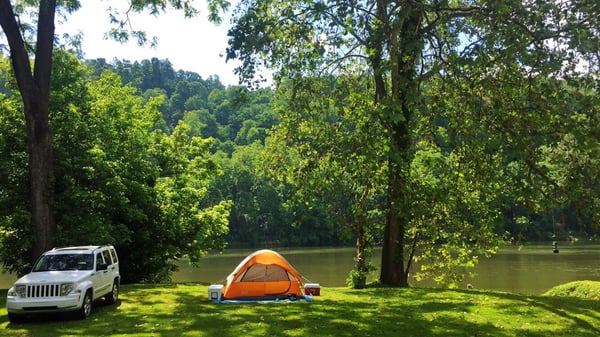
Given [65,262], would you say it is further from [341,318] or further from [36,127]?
[341,318]

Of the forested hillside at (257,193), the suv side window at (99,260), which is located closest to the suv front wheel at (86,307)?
the suv side window at (99,260)

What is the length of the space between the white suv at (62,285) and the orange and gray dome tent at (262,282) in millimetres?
3310

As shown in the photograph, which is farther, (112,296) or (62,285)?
(112,296)

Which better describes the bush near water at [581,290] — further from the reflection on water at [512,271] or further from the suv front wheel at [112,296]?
the suv front wheel at [112,296]

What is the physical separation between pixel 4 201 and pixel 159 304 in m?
8.21

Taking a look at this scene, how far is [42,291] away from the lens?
1059 centimetres

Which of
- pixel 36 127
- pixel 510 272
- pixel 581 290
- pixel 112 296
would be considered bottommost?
pixel 510 272

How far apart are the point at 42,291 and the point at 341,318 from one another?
20.5ft

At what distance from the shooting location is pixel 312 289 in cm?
1480

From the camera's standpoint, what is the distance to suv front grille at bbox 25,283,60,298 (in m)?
10.6

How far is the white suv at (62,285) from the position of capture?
1051 cm

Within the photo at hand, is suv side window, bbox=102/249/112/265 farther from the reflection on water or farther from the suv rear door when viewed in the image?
the reflection on water

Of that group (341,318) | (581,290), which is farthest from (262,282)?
(581,290)

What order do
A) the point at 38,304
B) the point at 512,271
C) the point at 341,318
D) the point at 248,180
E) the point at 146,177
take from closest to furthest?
the point at 38,304 < the point at 341,318 < the point at 146,177 < the point at 512,271 < the point at 248,180
